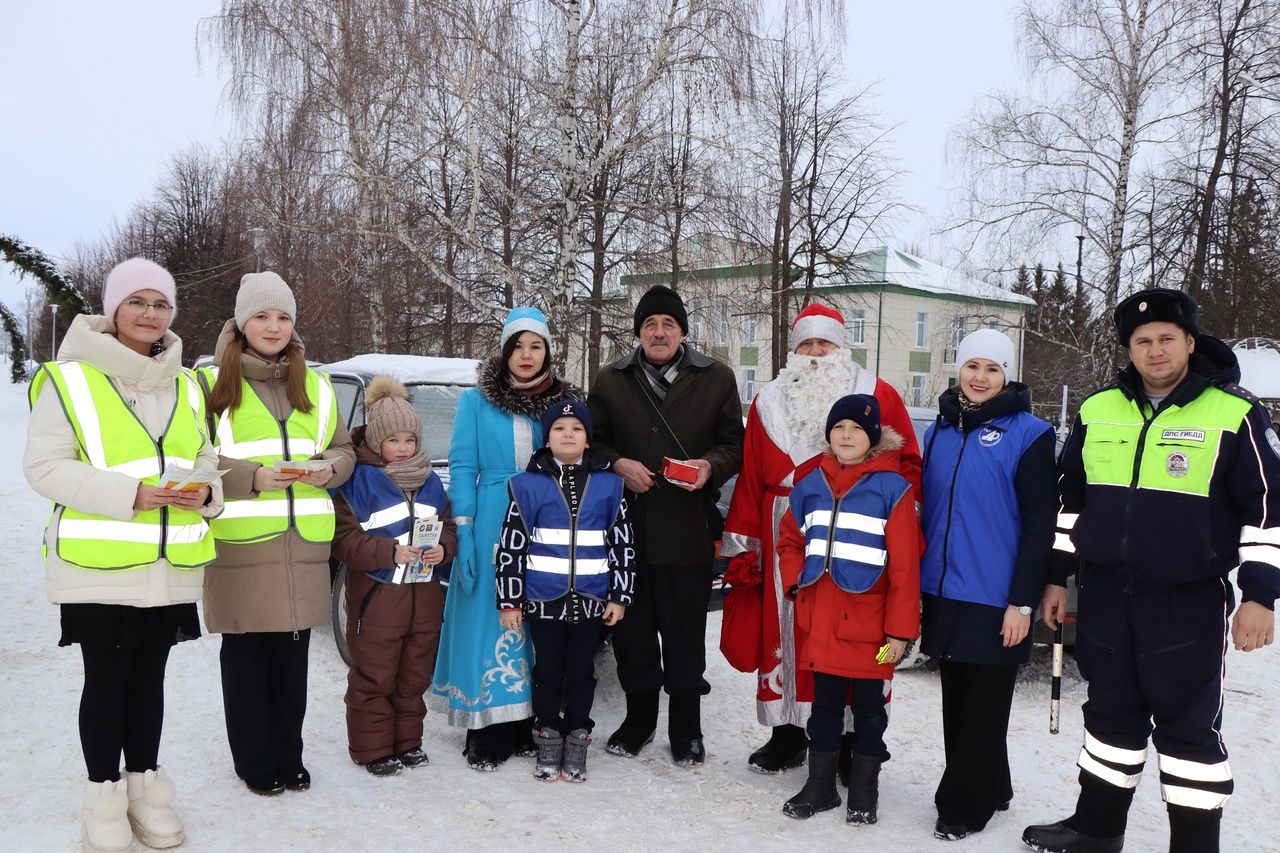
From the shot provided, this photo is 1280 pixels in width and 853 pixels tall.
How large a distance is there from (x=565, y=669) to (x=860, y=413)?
1.80 meters

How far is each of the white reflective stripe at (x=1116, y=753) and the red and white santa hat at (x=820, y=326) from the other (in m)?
1.99

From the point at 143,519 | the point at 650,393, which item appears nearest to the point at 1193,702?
the point at 650,393

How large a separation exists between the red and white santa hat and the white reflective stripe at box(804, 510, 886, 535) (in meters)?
0.92

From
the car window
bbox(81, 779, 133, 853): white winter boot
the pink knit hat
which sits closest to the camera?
bbox(81, 779, 133, 853): white winter boot

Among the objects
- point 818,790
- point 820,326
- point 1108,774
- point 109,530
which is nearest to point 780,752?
point 818,790

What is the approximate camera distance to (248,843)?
3.39 m

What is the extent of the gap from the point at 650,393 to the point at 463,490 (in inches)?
40.0

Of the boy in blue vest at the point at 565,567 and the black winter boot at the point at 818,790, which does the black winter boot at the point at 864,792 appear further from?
the boy in blue vest at the point at 565,567

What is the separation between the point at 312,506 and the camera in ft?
12.5

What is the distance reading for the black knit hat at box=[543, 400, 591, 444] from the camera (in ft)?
13.8

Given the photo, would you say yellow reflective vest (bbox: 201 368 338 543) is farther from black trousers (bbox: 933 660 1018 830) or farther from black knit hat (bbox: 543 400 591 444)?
black trousers (bbox: 933 660 1018 830)

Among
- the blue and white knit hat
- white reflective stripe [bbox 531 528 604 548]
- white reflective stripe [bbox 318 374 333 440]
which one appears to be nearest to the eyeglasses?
white reflective stripe [bbox 318 374 333 440]

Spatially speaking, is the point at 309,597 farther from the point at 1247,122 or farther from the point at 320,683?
the point at 1247,122

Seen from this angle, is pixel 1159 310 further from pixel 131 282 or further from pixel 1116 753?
pixel 131 282
